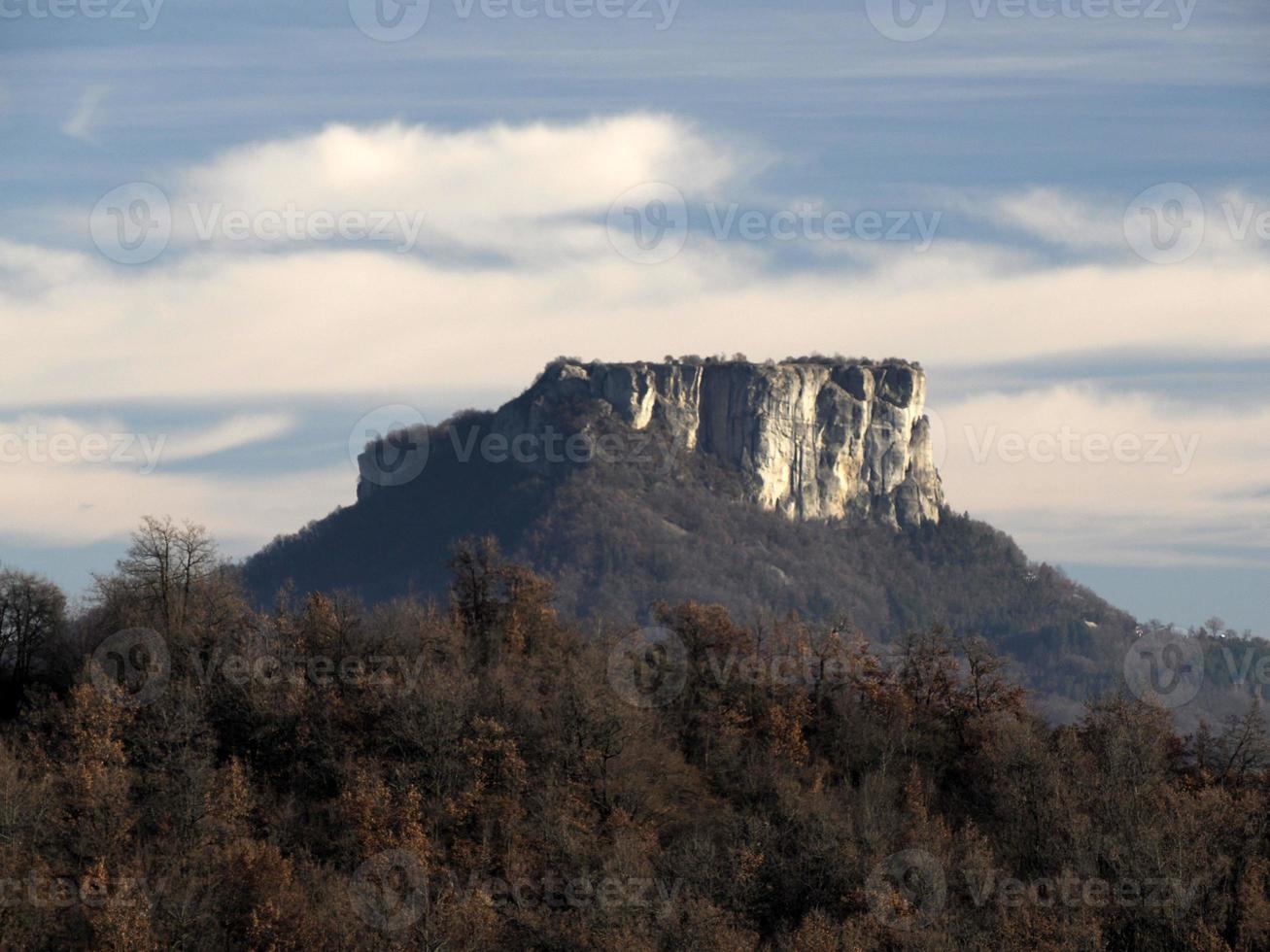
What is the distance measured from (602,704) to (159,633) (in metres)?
23.5

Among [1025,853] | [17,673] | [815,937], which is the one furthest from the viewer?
[17,673]

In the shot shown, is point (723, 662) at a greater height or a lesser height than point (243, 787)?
greater

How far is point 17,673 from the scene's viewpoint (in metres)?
94.1

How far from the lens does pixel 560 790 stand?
8738 cm

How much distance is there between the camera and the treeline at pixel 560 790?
76.3m

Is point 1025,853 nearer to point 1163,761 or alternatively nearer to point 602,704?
point 1163,761

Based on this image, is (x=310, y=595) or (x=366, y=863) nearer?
(x=366, y=863)

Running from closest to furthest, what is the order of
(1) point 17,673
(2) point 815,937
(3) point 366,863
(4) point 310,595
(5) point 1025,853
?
(2) point 815,937, (3) point 366,863, (5) point 1025,853, (1) point 17,673, (4) point 310,595

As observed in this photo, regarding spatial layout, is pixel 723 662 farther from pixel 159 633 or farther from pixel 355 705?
pixel 159 633

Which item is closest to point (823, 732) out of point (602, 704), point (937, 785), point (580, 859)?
point (937, 785)

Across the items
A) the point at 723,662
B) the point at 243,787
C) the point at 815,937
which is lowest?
the point at 815,937

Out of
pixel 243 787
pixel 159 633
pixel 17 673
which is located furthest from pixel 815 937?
pixel 17 673

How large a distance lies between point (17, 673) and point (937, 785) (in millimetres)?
49634

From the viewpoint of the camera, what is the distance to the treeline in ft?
250
